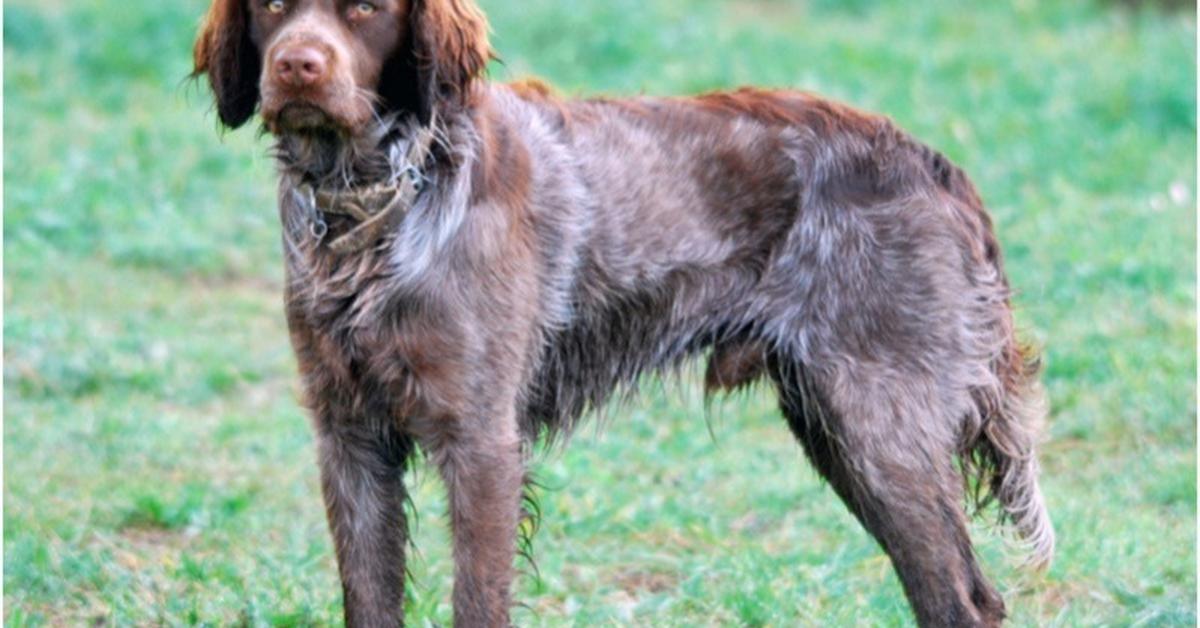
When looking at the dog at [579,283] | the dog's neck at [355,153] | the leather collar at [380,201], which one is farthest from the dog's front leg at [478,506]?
the dog's neck at [355,153]

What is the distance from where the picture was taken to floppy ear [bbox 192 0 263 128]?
15.5 ft

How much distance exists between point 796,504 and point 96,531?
2191 mm

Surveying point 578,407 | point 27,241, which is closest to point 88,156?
point 27,241

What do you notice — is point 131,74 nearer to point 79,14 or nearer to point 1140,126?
point 79,14

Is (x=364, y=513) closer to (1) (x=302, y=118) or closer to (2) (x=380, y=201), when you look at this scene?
(2) (x=380, y=201)

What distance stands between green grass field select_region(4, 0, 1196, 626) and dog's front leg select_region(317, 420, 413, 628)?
0.54 meters

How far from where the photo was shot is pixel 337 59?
443 centimetres

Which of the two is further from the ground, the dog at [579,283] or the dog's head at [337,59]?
the dog's head at [337,59]

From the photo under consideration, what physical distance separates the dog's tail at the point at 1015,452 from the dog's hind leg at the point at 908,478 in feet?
0.92

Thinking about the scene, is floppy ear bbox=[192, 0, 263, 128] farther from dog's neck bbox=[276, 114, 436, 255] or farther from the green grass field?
the green grass field

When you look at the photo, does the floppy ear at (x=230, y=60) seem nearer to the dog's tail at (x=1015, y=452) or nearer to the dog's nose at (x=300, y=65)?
the dog's nose at (x=300, y=65)

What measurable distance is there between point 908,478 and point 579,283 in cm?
96

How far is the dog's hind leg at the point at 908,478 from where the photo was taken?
512 centimetres

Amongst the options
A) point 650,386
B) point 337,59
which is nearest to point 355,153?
point 337,59
